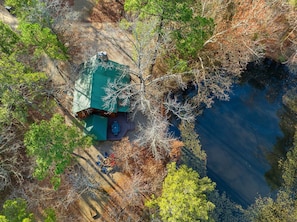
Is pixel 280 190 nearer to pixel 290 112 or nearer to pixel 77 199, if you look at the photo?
pixel 290 112

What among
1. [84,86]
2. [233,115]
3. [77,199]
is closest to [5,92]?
[84,86]

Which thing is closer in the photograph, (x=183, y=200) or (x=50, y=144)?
(x=50, y=144)

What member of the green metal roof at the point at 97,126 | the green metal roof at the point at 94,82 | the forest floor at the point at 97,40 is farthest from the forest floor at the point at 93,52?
the green metal roof at the point at 94,82

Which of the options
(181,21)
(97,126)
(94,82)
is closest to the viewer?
(181,21)

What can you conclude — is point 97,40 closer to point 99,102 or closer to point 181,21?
point 99,102

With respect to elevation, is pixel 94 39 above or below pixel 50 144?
above

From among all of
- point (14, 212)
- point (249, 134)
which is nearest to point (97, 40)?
point (14, 212)

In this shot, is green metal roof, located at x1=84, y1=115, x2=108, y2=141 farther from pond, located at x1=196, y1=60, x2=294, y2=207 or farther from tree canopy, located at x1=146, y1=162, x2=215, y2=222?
pond, located at x1=196, y1=60, x2=294, y2=207

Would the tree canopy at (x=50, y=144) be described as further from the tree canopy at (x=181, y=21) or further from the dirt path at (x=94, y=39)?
the tree canopy at (x=181, y=21)
